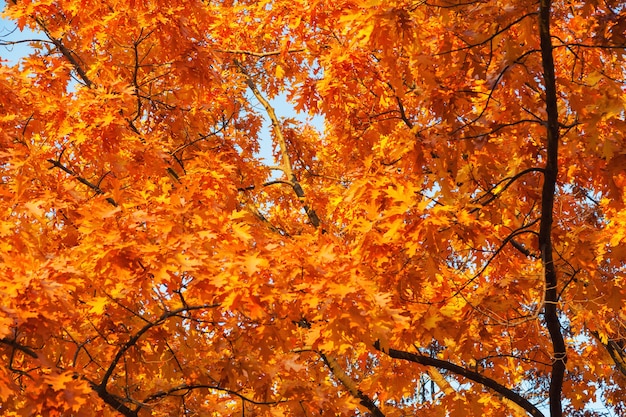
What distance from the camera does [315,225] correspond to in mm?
8703

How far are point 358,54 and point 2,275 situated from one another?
446 cm

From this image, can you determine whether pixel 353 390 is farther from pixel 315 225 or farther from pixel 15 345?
pixel 15 345

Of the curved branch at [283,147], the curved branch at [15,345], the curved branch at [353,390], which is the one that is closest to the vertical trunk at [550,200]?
the curved branch at [353,390]

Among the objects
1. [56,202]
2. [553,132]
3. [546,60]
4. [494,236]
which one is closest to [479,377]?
[494,236]

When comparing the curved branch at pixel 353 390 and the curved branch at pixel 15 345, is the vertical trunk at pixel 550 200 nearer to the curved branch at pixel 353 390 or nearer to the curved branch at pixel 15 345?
the curved branch at pixel 353 390

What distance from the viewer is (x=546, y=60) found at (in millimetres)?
4172

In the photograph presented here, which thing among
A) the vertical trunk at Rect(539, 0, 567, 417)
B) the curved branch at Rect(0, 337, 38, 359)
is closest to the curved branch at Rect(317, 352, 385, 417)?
the vertical trunk at Rect(539, 0, 567, 417)

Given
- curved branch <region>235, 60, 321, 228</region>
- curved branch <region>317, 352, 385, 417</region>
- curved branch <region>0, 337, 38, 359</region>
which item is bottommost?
curved branch <region>0, 337, 38, 359</region>

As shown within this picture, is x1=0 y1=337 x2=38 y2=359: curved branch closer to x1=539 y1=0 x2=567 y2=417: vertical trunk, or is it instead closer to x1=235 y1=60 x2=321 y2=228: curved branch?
x1=539 y1=0 x2=567 y2=417: vertical trunk

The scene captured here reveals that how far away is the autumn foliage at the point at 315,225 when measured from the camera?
167 inches

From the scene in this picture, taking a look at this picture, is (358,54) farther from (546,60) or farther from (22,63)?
(22,63)

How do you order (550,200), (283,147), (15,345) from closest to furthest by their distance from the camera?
1. (15,345)
2. (550,200)
3. (283,147)

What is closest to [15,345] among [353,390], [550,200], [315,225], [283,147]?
[550,200]

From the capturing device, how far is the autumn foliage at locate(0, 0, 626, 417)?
4246 mm
